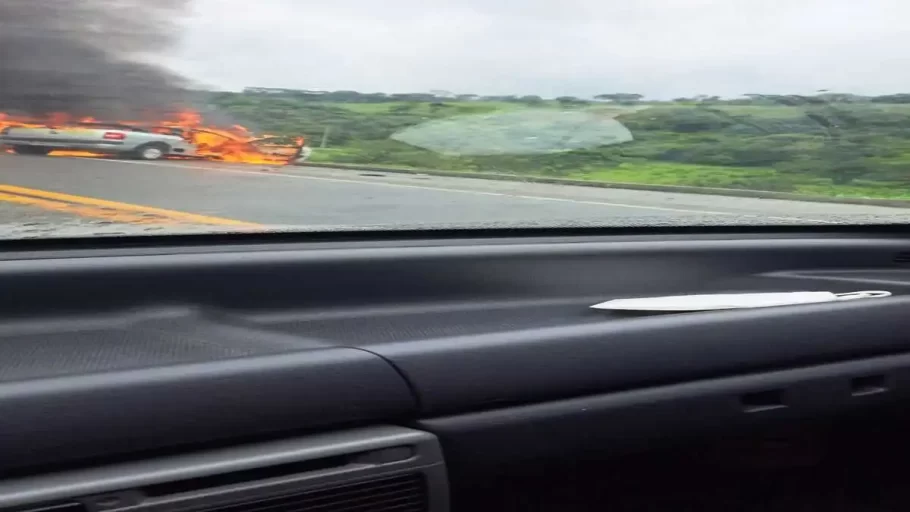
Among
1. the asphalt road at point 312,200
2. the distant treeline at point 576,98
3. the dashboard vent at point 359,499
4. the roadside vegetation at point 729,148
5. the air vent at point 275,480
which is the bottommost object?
the dashboard vent at point 359,499

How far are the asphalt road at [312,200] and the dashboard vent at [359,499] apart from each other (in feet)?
3.78

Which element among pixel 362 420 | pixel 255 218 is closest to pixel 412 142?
pixel 255 218

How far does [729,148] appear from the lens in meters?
4.56

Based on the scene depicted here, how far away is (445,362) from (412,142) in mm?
1165

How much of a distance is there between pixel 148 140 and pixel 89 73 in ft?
0.87

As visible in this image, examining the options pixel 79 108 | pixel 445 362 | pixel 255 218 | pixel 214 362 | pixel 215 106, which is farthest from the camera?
pixel 255 218

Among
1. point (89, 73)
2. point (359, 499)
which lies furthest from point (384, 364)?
point (89, 73)

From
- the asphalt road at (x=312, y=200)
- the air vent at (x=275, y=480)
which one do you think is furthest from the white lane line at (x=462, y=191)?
the air vent at (x=275, y=480)

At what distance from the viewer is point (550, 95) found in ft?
13.7

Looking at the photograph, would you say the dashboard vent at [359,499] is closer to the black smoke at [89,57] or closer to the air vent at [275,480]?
the air vent at [275,480]

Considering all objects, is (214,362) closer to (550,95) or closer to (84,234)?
(84,234)

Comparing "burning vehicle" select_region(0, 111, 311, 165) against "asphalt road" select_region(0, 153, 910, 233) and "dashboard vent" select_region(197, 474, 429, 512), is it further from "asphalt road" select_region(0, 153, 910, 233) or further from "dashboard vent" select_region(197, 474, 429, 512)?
"dashboard vent" select_region(197, 474, 429, 512)

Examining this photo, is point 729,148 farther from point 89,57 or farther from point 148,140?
point 89,57

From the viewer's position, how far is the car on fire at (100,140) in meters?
3.18
